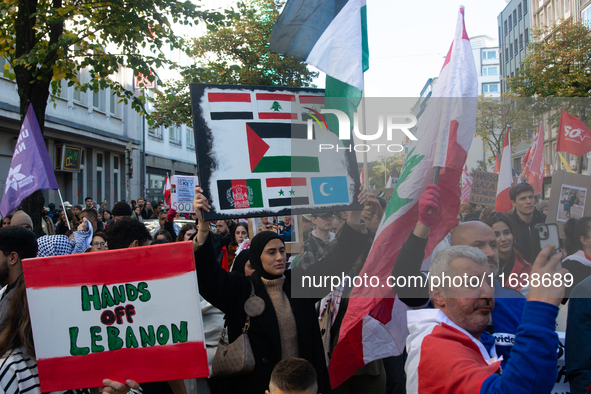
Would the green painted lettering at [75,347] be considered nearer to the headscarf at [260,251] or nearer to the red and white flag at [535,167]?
the headscarf at [260,251]

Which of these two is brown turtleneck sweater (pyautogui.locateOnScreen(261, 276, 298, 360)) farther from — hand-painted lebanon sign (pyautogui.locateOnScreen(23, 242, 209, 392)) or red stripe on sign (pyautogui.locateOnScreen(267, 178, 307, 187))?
hand-painted lebanon sign (pyautogui.locateOnScreen(23, 242, 209, 392))

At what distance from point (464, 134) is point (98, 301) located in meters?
2.12

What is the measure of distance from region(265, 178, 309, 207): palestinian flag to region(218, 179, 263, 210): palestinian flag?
3.3 inches

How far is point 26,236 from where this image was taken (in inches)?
122

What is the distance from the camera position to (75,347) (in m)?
2.40

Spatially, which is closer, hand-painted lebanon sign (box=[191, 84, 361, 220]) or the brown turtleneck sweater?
the brown turtleneck sweater

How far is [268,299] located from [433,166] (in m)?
1.34

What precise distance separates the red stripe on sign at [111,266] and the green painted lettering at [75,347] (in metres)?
0.23

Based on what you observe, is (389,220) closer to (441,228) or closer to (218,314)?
(441,228)

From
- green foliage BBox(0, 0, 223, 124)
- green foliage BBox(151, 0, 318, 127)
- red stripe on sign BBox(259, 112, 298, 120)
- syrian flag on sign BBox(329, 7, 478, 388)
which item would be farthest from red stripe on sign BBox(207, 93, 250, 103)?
green foliage BBox(151, 0, 318, 127)

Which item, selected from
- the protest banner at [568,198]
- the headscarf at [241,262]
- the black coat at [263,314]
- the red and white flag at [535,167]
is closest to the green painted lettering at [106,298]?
the black coat at [263,314]

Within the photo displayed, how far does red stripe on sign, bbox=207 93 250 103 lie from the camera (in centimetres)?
332

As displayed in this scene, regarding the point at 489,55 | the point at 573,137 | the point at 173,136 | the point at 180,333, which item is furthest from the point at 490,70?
the point at 180,333

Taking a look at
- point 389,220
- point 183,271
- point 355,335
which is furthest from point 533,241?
point 183,271
